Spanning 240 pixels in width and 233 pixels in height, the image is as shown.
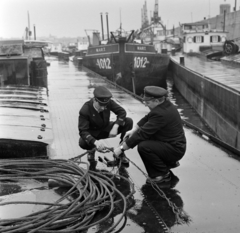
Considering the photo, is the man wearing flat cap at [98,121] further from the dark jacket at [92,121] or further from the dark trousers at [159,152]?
the dark trousers at [159,152]

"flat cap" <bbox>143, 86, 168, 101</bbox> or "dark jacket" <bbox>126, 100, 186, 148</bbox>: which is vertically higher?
"flat cap" <bbox>143, 86, 168, 101</bbox>

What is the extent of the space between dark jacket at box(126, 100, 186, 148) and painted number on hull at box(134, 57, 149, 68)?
17352 mm

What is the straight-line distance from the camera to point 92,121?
496 cm

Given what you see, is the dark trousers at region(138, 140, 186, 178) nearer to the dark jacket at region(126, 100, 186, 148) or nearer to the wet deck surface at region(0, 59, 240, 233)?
the dark jacket at region(126, 100, 186, 148)

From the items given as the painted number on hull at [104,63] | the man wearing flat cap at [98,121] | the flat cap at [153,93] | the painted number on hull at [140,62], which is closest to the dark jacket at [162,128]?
the flat cap at [153,93]

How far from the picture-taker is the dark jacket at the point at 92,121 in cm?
478

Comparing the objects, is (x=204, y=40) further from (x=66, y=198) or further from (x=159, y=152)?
(x=66, y=198)

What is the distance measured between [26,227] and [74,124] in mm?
5237

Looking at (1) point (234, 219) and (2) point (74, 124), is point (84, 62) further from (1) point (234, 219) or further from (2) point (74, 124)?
(1) point (234, 219)

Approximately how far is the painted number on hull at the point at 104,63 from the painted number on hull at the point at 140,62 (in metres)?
1.68

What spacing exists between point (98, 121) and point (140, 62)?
17.1 metres

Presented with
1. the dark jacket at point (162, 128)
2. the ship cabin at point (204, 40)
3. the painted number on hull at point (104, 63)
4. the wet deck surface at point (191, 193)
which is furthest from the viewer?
the ship cabin at point (204, 40)

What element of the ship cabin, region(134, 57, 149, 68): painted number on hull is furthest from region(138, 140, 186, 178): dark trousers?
the ship cabin

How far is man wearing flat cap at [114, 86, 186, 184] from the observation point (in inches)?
164
